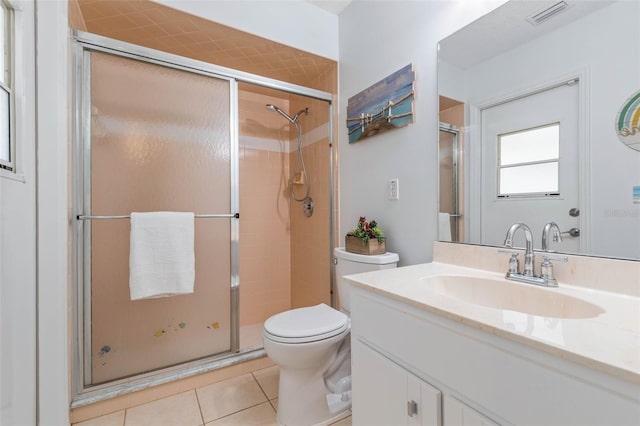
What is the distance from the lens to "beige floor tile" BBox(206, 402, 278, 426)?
134 centimetres

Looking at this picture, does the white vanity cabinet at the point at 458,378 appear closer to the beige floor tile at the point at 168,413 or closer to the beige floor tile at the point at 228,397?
the beige floor tile at the point at 228,397

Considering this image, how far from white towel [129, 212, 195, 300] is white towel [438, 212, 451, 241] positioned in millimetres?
1327

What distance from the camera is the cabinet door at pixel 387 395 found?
75cm

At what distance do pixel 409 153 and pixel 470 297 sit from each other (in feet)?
2.52

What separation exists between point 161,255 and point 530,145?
1768 mm

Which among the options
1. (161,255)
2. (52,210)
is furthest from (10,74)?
(161,255)

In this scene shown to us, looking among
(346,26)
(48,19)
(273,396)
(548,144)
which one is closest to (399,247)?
(548,144)

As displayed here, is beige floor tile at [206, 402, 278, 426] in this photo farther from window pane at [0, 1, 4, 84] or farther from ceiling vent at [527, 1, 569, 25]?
ceiling vent at [527, 1, 569, 25]

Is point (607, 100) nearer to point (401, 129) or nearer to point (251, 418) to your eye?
point (401, 129)

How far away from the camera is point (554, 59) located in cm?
95

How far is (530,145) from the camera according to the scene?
3.37 ft

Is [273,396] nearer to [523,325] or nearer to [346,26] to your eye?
[523,325]

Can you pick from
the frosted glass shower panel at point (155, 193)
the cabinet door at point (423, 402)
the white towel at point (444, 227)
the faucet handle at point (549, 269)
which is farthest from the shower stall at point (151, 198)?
the faucet handle at point (549, 269)

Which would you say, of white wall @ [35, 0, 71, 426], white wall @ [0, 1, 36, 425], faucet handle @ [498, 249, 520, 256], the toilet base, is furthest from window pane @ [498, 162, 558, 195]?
white wall @ [35, 0, 71, 426]
